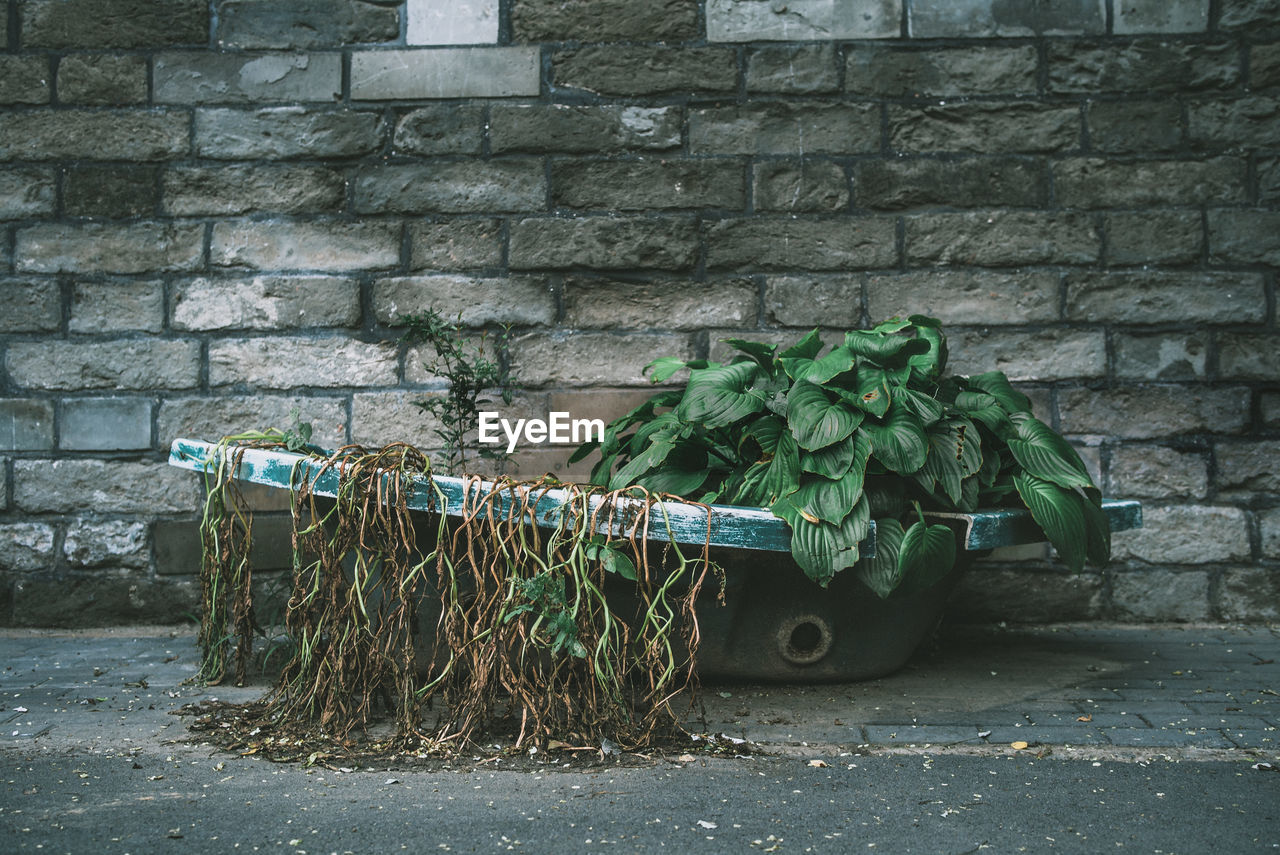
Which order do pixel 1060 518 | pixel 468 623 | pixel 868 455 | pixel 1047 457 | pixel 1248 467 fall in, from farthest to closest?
pixel 1248 467, pixel 1047 457, pixel 1060 518, pixel 868 455, pixel 468 623

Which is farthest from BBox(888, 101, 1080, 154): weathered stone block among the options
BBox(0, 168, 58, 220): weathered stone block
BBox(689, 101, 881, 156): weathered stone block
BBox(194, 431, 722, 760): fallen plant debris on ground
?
BBox(0, 168, 58, 220): weathered stone block

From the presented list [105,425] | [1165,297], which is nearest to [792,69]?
[1165,297]

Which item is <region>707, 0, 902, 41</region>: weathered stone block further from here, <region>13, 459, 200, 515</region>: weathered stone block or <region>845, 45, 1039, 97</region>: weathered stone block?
<region>13, 459, 200, 515</region>: weathered stone block

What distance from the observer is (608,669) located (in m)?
2.28

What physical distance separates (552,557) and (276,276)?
2.07 metres

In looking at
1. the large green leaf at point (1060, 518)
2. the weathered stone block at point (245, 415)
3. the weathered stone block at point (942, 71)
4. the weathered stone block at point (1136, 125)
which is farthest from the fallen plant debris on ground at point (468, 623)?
the weathered stone block at point (1136, 125)

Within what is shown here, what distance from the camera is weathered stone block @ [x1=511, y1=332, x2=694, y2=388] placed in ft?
12.4

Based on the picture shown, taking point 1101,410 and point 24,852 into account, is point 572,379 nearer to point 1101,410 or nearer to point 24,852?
point 1101,410

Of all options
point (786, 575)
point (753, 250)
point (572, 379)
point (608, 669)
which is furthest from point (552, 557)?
point (753, 250)

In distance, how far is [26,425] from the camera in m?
3.80

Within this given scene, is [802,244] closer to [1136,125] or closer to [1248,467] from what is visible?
[1136,125]

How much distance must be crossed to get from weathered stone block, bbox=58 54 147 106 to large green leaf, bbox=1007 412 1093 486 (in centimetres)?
329

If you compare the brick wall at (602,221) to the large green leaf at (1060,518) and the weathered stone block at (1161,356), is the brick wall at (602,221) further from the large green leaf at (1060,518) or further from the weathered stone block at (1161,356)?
the large green leaf at (1060,518)

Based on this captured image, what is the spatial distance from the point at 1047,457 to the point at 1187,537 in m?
1.27
